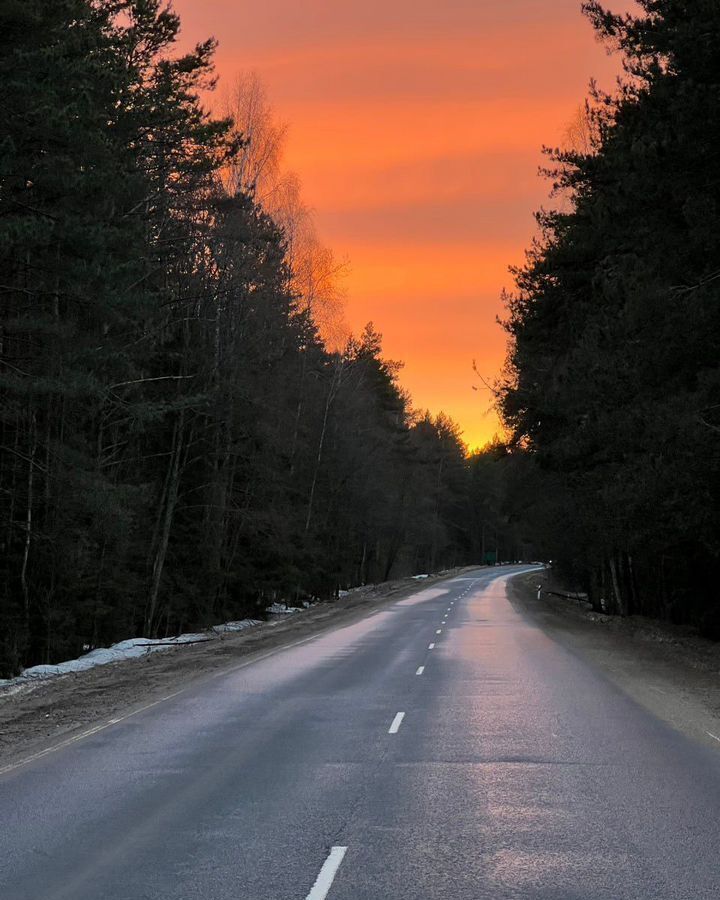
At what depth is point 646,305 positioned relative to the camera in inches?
757

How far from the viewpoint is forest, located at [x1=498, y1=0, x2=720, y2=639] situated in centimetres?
1839

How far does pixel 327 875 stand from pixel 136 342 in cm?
2219

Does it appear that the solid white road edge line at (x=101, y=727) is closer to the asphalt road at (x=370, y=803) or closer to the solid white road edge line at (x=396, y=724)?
the asphalt road at (x=370, y=803)

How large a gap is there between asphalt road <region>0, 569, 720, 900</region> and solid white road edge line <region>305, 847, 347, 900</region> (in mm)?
23

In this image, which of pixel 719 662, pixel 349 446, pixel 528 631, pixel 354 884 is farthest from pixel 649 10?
pixel 349 446

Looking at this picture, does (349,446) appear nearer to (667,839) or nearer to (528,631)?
(528,631)

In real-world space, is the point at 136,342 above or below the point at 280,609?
above

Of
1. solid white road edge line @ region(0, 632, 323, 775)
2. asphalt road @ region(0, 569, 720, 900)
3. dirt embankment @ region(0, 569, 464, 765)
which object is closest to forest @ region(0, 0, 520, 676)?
dirt embankment @ region(0, 569, 464, 765)

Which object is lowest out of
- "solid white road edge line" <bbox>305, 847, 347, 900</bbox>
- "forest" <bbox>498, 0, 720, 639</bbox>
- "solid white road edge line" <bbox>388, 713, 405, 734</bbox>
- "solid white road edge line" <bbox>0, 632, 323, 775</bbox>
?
"solid white road edge line" <bbox>305, 847, 347, 900</bbox>

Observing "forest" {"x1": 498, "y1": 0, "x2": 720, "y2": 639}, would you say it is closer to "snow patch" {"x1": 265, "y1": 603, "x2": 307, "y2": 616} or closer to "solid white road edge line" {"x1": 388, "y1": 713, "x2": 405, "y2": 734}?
"solid white road edge line" {"x1": 388, "y1": 713, "x2": 405, "y2": 734}

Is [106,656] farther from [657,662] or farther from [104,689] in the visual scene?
[657,662]

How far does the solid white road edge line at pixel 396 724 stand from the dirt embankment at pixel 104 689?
4027 mm

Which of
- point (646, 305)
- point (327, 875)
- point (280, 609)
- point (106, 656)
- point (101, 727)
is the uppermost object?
point (646, 305)

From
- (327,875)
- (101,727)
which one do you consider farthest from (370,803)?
(101,727)
